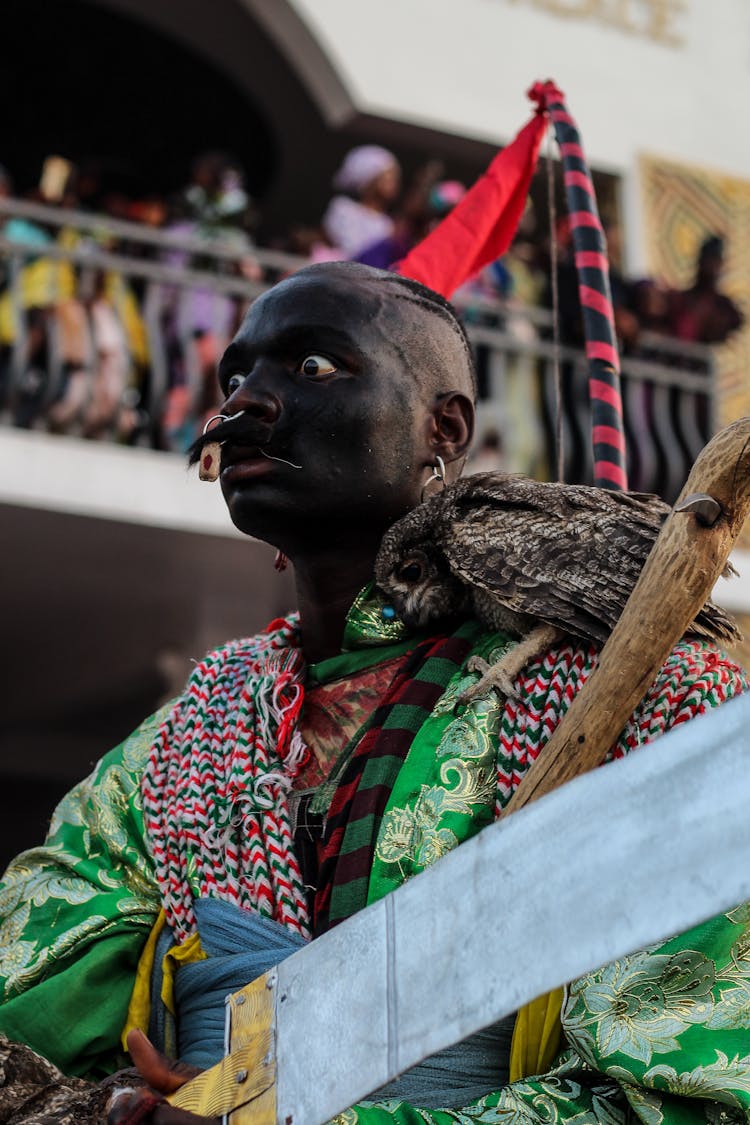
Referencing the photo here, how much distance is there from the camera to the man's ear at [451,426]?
9.82 feet

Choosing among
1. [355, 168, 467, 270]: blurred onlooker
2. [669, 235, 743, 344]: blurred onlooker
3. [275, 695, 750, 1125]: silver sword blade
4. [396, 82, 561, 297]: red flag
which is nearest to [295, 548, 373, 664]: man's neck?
[275, 695, 750, 1125]: silver sword blade

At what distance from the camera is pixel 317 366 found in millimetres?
2873

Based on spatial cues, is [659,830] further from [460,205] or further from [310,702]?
[460,205]

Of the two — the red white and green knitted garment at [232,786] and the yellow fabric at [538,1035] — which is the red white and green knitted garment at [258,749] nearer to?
the red white and green knitted garment at [232,786]

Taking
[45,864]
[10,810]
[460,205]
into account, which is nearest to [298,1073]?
[45,864]

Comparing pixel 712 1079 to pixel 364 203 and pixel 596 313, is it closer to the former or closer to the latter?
pixel 596 313

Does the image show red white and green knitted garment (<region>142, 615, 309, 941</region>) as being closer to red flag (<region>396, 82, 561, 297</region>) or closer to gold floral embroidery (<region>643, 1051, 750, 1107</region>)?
gold floral embroidery (<region>643, 1051, 750, 1107</region>)

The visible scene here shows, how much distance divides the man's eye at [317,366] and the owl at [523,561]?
0.25 meters

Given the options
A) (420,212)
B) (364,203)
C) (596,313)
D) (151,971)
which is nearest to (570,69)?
(364,203)

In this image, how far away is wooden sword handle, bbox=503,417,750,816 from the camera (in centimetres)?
234

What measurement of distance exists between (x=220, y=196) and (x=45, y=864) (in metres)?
6.37

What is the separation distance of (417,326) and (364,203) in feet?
20.2

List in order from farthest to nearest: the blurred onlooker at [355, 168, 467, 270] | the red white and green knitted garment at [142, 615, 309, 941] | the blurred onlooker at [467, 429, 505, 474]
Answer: the blurred onlooker at [467, 429, 505, 474] < the blurred onlooker at [355, 168, 467, 270] < the red white and green knitted garment at [142, 615, 309, 941]

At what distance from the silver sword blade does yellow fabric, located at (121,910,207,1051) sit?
68cm
